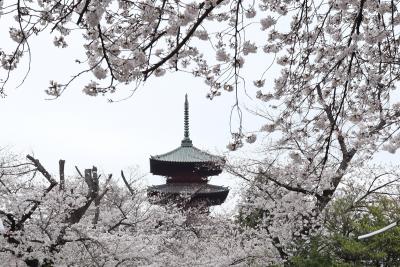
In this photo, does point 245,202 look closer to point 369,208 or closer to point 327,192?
point 327,192

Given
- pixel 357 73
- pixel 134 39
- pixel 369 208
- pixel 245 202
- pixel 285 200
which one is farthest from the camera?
pixel 245 202

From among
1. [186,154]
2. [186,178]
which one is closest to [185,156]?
[186,154]

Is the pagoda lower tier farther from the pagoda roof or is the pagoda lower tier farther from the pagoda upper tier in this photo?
the pagoda roof

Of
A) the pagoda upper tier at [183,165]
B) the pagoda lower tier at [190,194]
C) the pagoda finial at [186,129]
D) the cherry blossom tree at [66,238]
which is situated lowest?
the cherry blossom tree at [66,238]

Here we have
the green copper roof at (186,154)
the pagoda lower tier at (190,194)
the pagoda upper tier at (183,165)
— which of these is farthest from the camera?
the green copper roof at (186,154)

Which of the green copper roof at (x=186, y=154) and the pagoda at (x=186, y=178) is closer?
the pagoda at (x=186, y=178)

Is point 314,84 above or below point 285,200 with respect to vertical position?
below

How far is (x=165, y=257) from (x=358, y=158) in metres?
4.90

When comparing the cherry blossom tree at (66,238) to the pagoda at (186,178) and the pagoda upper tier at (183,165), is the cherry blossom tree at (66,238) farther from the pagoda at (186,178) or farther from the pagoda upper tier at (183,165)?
the pagoda upper tier at (183,165)

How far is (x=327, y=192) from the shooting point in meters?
12.2

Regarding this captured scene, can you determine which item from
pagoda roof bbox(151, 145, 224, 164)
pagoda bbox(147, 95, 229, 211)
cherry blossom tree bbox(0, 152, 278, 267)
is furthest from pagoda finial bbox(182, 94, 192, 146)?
cherry blossom tree bbox(0, 152, 278, 267)

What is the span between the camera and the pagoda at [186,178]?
2575 cm

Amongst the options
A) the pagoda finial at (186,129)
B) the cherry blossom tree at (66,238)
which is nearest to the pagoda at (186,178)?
the pagoda finial at (186,129)

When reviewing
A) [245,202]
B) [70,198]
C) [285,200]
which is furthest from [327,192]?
[70,198]
